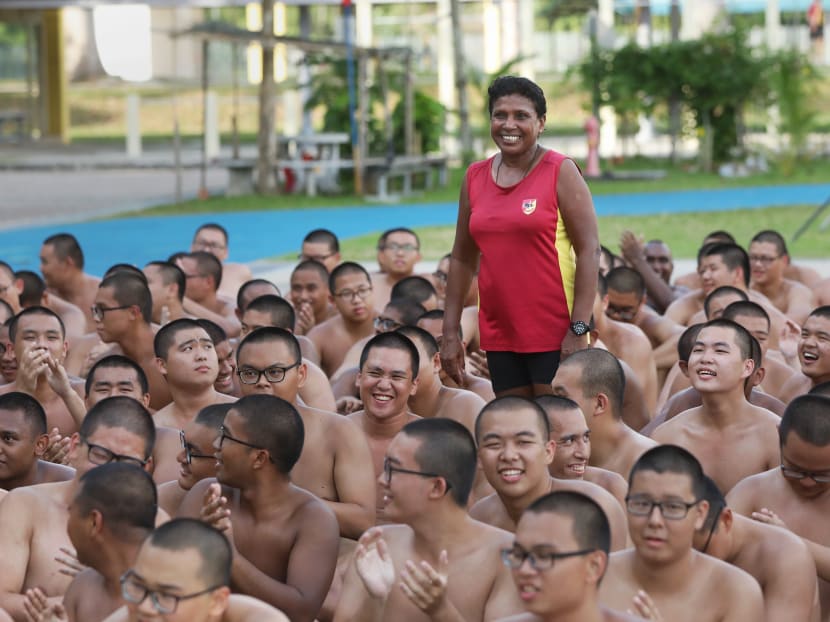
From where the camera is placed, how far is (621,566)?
4.93 meters

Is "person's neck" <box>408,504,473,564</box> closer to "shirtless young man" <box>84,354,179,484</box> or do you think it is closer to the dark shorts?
A: the dark shorts

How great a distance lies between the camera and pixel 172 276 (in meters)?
10.0

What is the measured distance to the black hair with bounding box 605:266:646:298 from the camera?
9.84 metres

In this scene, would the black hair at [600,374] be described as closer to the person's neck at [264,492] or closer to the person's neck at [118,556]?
the person's neck at [264,492]

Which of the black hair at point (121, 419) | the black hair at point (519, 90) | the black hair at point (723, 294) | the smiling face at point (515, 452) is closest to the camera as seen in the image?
the smiling face at point (515, 452)

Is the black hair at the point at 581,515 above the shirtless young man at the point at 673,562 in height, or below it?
above

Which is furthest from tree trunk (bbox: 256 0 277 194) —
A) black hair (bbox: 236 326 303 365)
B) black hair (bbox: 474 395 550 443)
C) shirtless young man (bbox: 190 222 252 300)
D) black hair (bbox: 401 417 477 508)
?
black hair (bbox: 401 417 477 508)

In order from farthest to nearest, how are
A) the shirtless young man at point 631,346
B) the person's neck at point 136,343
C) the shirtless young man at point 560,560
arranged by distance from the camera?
the shirtless young man at point 631,346 < the person's neck at point 136,343 < the shirtless young man at point 560,560

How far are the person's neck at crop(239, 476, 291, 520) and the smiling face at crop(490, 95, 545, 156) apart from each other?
172 centimetres

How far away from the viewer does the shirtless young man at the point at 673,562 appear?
476 cm

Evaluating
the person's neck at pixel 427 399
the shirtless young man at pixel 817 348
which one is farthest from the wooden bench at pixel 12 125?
the shirtless young man at pixel 817 348

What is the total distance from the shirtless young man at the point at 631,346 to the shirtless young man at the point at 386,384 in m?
2.28

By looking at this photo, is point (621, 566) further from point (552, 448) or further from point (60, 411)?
point (60, 411)

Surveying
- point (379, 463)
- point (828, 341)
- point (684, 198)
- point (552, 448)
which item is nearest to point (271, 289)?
point (379, 463)
